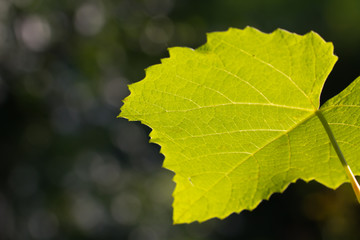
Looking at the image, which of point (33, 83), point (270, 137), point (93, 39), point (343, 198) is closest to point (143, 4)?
point (93, 39)

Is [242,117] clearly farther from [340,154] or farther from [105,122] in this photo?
[105,122]

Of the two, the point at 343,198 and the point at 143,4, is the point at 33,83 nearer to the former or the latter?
the point at 143,4

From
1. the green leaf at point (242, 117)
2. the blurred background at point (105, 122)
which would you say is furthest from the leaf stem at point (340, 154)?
the blurred background at point (105, 122)

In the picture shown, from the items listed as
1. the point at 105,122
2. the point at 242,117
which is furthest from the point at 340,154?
the point at 105,122

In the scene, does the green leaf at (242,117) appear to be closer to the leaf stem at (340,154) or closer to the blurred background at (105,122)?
the leaf stem at (340,154)

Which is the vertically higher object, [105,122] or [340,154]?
[105,122]
